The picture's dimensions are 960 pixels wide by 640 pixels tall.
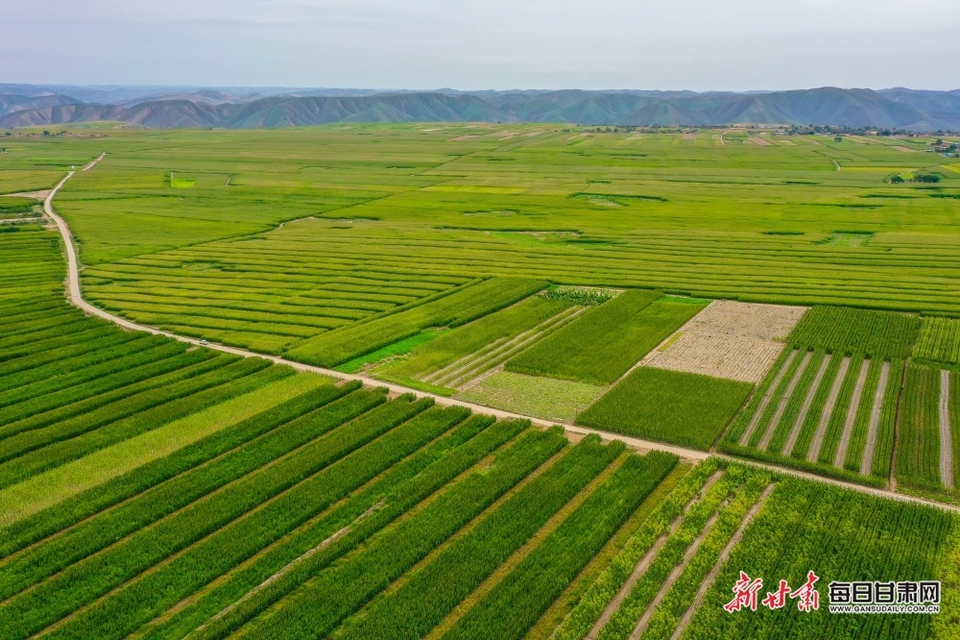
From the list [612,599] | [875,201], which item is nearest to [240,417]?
[612,599]

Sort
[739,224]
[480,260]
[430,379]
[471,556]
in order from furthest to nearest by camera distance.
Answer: [739,224] → [480,260] → [430,379] → [471,556]

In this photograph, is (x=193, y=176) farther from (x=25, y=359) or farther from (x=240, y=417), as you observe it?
(x=240, y=417)

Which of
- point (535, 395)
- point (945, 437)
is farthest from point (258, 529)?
point (945, 437)

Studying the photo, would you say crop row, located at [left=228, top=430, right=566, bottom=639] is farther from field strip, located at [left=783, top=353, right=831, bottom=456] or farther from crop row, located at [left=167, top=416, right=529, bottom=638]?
field strip, located at [left=783, top=353, right=831, bottom=456]

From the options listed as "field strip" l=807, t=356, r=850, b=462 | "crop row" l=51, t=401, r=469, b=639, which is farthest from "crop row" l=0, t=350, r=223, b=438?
"field strip" l=807, t=356, r=850, b=462

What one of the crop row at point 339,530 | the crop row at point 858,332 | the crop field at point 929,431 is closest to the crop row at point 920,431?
the crop field at point 929,431

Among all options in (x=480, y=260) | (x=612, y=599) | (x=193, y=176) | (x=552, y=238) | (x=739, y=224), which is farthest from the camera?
(x=193, y=176)

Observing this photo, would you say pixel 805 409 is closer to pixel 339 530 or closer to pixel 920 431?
pixel 920 431
